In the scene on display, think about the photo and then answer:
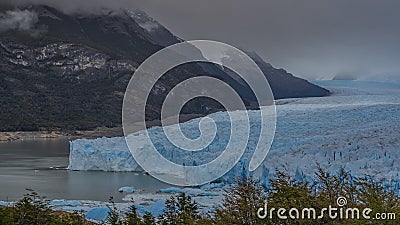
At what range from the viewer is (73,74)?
3548 inches

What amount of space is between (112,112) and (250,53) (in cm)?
4893

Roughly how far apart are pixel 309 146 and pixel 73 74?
77.0 meters

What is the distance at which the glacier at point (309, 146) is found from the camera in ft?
51.7

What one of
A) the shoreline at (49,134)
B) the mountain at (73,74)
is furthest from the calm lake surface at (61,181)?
the mountain at (73,74)

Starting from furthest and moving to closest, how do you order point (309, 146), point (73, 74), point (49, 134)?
point (73, 74) < point (49, 134) < point (309, 146)

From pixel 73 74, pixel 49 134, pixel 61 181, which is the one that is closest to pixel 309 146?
pixel 61 181

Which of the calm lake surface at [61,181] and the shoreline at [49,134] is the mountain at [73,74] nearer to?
the shoreline at [49,134]

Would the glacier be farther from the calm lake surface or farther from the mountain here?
the mountain

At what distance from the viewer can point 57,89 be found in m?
83.5

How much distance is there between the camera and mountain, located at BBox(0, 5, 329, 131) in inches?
2774

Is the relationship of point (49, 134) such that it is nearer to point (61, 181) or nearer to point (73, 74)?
point (73, 74)

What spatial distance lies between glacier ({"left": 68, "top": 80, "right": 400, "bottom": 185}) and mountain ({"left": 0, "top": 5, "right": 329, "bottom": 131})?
3397cm

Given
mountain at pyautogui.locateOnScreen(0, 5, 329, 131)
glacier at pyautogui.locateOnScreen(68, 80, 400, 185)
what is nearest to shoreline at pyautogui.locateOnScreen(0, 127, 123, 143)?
mountain at pyautogui.locateOnScreen(0, 5, 329, 131)

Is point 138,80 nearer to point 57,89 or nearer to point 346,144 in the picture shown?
point 57,89
